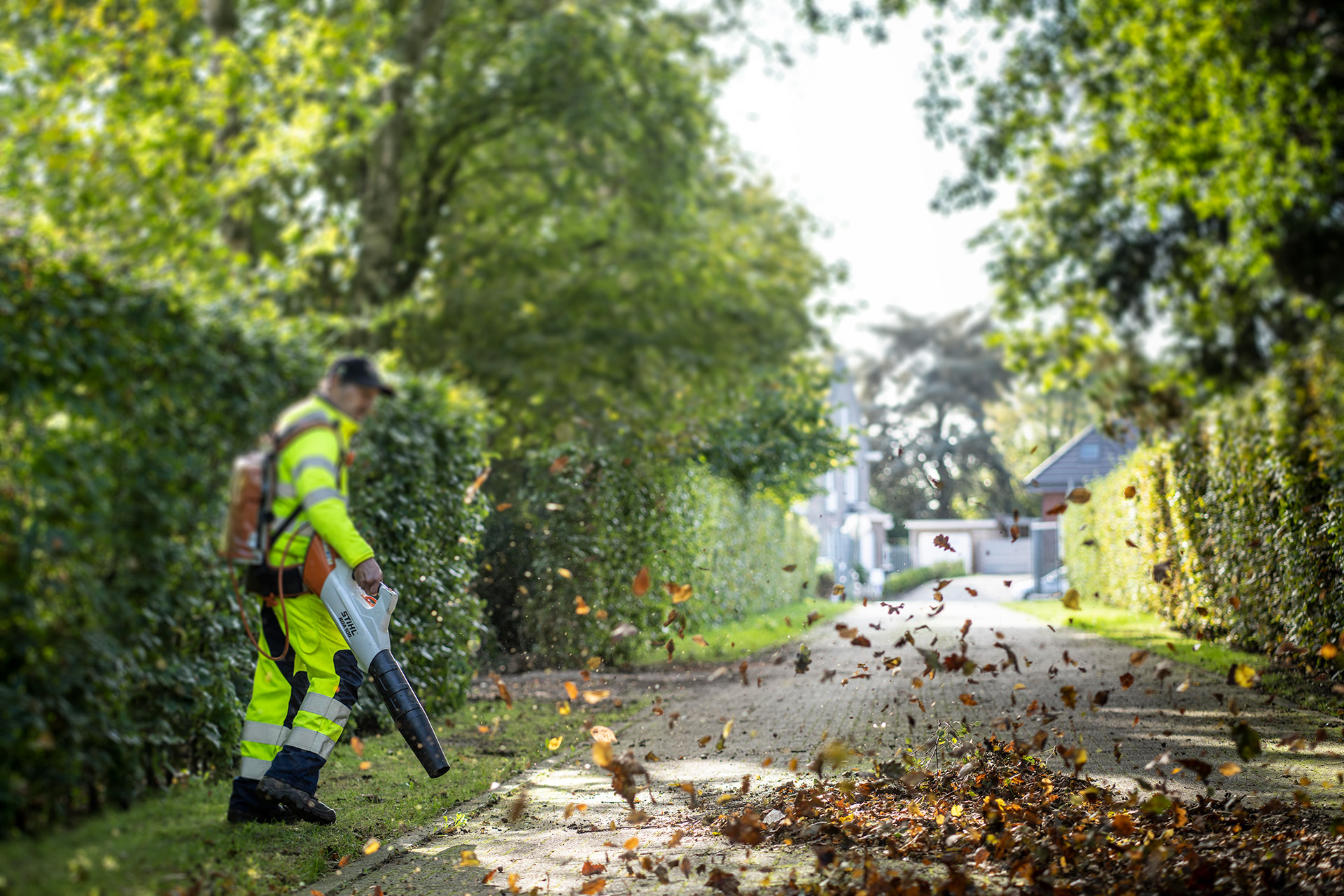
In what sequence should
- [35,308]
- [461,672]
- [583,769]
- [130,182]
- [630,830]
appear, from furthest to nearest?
[130,182] → [461,672] → [583,769] → [630,830] → [35,308]

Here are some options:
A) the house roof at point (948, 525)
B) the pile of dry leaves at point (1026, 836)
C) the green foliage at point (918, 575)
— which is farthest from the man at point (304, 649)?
the house roof at point (948, 525)

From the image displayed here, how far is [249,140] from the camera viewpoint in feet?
55.4

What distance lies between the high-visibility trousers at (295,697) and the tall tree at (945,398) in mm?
54999

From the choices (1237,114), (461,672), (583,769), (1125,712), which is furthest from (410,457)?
(1237,114)

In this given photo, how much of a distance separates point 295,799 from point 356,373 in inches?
85.0

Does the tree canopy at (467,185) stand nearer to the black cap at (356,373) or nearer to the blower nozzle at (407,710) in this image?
the blower nozzle at (407,710)

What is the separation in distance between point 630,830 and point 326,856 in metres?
1.53

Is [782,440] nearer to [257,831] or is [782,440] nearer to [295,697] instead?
[295,697]

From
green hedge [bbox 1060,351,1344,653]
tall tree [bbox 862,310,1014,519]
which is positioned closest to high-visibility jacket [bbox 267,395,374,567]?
green hedge [bbox 1060,351,1344,653]

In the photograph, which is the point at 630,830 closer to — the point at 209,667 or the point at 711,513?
the point at 209,667

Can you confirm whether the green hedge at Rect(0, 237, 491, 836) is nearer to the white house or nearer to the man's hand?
the man's hand

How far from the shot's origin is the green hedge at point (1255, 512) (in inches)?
374

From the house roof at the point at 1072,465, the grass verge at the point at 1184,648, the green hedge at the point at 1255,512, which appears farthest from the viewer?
the house roof at the point at 1072,465

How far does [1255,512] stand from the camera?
456 inches
